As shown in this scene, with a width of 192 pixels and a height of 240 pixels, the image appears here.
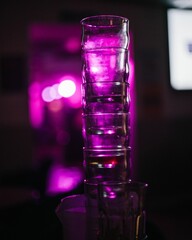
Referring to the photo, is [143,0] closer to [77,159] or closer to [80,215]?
[77,159]

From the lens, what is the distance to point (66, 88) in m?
9.82

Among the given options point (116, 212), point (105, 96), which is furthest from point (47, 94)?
point (116, 212)

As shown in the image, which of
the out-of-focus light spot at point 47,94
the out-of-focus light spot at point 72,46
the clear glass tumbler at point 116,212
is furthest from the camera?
the out-of-focus light spot at point 47,94

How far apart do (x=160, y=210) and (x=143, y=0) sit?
286 centimetres

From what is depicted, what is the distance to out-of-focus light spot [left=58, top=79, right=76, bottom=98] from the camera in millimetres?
9656

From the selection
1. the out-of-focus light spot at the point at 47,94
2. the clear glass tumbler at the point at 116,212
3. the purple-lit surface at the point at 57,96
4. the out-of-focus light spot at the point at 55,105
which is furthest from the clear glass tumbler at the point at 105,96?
the out-of-focus light spot at the point at 47,94

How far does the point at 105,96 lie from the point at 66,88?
863 cm

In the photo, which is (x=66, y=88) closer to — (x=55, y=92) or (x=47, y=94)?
(x=55, y=92)

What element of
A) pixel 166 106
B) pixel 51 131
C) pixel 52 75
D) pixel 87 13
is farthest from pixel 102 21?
pixel 52 75

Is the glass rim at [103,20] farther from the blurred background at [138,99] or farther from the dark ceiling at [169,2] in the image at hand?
the dark ceiling at [169,2]

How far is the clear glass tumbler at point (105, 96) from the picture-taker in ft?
3.98

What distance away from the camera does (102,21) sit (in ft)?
3.99

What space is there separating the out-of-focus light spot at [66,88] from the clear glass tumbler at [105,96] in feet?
27.5

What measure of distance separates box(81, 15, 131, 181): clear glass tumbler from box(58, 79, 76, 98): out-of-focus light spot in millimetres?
8371
